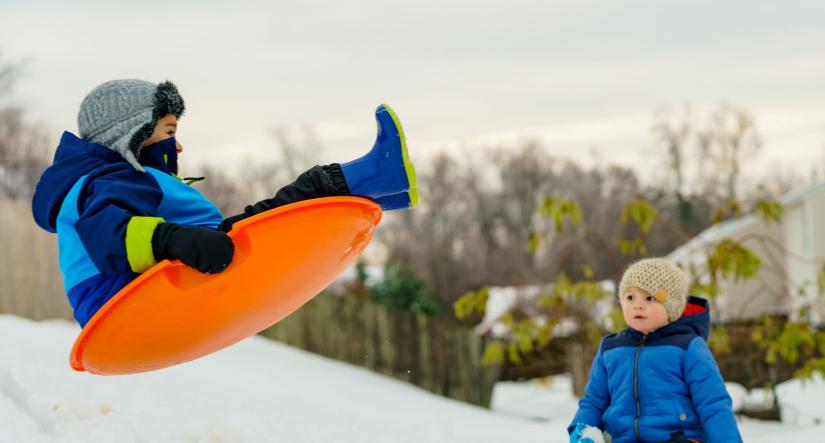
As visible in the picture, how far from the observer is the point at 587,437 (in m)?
3.03

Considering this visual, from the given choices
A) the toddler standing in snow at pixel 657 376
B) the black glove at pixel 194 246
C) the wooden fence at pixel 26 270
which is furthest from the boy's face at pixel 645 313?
the wooden fence at pixel 26 270

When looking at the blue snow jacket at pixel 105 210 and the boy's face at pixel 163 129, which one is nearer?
the blue snow jacket at pixel 105 210

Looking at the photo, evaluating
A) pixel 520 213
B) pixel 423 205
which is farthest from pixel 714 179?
pixel 423 205

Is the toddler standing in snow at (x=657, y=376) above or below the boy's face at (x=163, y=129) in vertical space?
below

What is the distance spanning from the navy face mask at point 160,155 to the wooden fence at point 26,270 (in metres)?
10.2

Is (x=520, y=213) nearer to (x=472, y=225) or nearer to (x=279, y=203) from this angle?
(x=472, y=225)

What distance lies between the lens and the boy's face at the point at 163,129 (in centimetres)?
304

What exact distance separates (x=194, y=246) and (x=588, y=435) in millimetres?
1481

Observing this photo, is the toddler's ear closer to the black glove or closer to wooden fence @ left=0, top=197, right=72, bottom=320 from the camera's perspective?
the black glove

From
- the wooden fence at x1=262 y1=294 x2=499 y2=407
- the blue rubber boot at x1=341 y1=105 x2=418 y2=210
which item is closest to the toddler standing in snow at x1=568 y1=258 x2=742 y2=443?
the blue rubber boot at x1=341 y1=105 x2=418 y2=210

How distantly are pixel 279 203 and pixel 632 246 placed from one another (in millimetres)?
5283

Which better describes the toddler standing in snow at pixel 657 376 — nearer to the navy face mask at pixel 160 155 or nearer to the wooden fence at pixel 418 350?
the navy face mask at pixel 160 155

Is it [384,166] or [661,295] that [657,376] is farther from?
[384,166]

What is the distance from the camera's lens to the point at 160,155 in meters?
3.08
